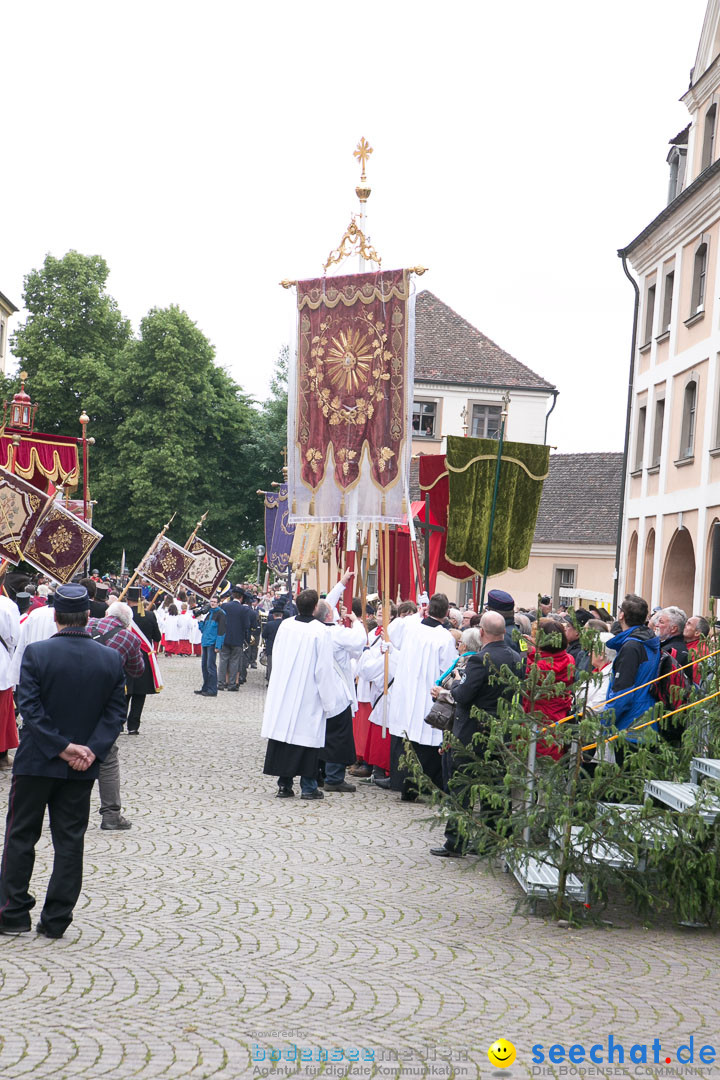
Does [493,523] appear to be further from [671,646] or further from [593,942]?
[593,942]

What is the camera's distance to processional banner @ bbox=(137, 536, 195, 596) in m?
20.7

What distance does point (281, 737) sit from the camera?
453 inches

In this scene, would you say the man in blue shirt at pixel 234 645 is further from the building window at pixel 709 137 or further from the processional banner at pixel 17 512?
the building window at pixel 709 137

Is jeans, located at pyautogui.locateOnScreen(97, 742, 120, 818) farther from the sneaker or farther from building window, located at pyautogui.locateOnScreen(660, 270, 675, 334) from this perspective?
building window, located at pyautogui.locateOnScreen(660, 270, 675, 334)

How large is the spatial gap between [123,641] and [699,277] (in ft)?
71.2

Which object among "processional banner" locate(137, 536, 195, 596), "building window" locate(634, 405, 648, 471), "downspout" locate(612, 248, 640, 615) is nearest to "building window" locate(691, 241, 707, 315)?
"building window" locate(634, 405, 648, 471)

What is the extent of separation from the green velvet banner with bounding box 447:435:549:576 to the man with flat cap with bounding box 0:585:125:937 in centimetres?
1043

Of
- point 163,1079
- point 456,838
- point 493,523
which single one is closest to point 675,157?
point 493,523

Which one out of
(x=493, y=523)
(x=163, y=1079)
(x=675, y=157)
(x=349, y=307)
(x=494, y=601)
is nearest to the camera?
(x=163, y=1079)

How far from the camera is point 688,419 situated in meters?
28.7

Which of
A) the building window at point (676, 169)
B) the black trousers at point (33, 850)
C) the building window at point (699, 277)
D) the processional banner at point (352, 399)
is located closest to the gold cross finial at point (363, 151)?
the processional banner at point (352, 399)

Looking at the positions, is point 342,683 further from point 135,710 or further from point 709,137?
point 709,137

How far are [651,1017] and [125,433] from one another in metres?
43.7

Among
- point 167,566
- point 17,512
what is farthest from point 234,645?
point 17,512
